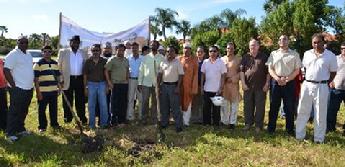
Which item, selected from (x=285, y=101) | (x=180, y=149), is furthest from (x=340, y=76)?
(x=180, y=149)

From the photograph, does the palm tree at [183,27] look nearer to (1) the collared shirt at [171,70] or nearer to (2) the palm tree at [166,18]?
(2) the palm tree at [166,18]

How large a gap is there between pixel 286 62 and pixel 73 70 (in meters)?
4.67

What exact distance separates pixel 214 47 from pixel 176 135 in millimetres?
2133

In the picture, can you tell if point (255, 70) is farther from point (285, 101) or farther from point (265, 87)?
point (285, 101)

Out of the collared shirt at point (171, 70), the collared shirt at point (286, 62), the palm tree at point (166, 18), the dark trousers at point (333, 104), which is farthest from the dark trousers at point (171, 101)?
the palm tree at point (166, 18)

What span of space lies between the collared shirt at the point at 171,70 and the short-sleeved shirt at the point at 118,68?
92 centimetres

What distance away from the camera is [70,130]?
378 inches

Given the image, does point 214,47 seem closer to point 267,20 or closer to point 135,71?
point 135,71

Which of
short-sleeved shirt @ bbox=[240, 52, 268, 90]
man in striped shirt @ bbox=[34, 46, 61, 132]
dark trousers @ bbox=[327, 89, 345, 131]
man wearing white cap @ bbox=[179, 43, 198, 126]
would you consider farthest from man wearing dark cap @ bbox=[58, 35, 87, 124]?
dark trousers @ bbox=[327, 89, 345, 131]

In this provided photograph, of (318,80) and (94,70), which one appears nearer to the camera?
(318,80)

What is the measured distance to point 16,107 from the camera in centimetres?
845

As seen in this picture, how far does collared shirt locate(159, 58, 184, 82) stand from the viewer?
9250 millimetres

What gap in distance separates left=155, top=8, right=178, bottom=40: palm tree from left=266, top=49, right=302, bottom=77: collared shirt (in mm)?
80185

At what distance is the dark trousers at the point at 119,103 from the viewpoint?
9.86 metres
